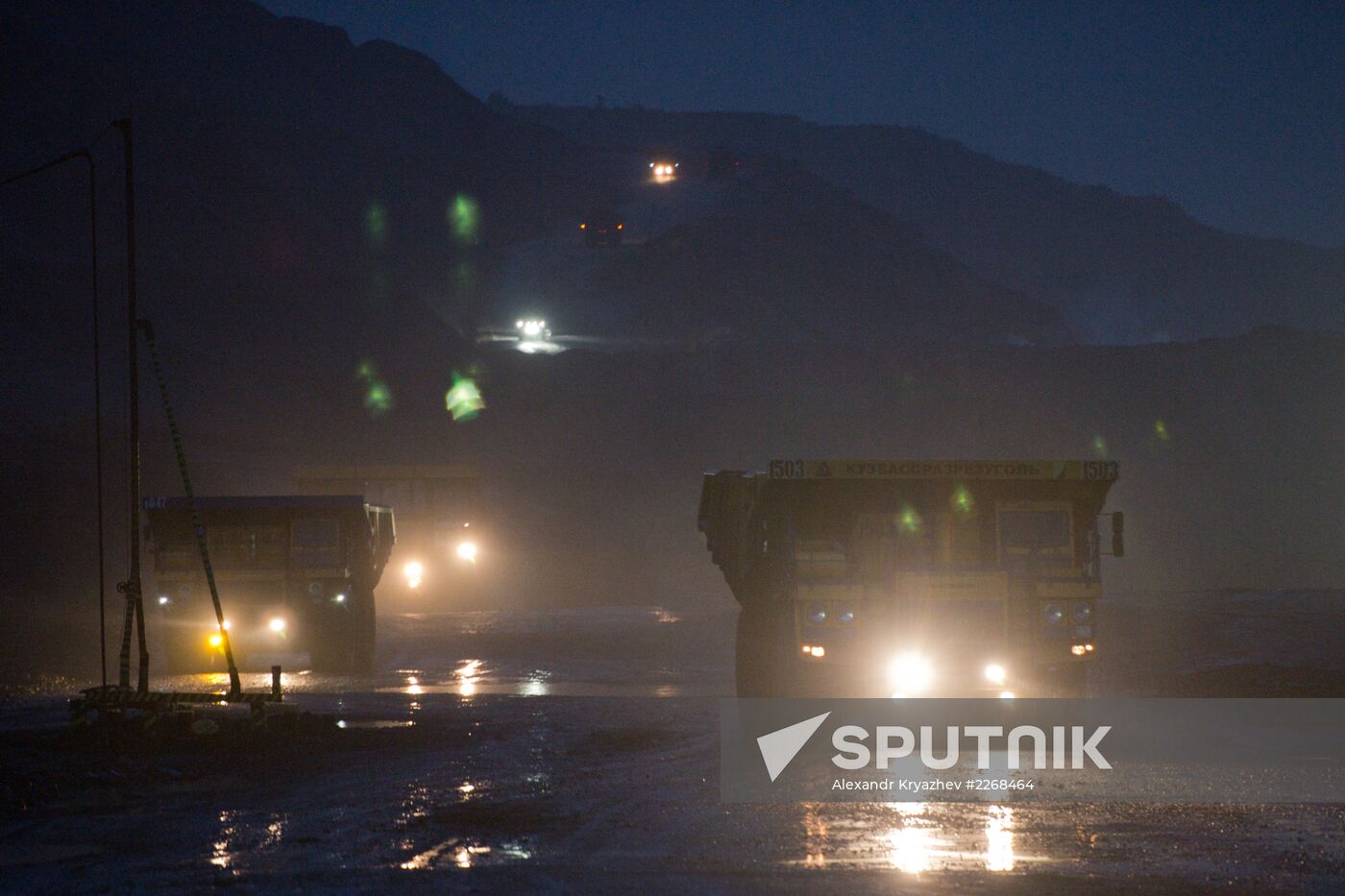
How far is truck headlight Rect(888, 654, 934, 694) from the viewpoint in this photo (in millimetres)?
13203

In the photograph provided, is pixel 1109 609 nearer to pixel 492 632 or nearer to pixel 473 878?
pixel 492 632

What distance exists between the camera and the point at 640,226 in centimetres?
11688

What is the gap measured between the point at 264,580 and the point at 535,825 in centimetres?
1291

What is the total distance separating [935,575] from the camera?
13.2 meters

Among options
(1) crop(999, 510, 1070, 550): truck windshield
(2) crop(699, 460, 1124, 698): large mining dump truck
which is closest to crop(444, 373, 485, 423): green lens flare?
(2) crop(699, 460, 1124, 698): large mining dump truck

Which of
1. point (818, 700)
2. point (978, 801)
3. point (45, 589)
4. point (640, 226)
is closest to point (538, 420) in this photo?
point (45, 589)

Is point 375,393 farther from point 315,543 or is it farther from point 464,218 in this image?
point 464,218

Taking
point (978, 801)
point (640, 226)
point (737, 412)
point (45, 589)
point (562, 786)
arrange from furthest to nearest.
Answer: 1. point (640, 226)
2. point (737, 412)
3. point (45, 589)
4. point (562, 786)
5. point (978, 801)

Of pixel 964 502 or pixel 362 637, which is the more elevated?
pixel 964 502

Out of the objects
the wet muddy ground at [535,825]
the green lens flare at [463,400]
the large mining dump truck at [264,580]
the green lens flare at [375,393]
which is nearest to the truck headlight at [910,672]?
the wet muddy ground at [535,825]

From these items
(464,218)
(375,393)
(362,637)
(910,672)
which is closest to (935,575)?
(910,672)

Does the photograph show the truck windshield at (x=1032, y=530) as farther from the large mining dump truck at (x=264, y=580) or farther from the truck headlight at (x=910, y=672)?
the large mining dump truck at (x=264, y=580)

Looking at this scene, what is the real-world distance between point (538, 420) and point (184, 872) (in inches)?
2049

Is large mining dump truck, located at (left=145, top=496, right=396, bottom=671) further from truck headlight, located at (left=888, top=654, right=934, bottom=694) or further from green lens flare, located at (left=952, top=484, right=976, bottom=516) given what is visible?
green lens flare, located at (left=952, top=484, right=976, bottom=516)
